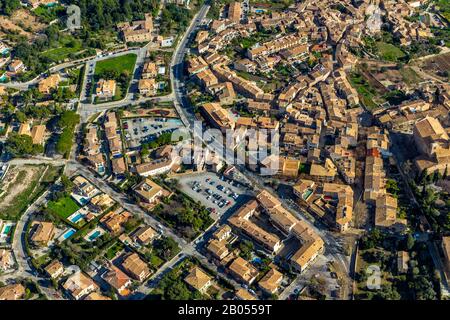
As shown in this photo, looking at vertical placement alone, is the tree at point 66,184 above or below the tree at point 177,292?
above

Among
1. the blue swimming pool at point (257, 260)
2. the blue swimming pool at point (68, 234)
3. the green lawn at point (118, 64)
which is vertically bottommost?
the blue swimming pool at point (257, 260)

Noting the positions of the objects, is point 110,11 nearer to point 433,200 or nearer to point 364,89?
point 364,89

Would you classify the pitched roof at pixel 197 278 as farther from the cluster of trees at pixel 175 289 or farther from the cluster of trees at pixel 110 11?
the cluster of trees at pixel 110 11

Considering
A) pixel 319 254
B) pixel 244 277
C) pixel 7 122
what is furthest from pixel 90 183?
pixel 319 254

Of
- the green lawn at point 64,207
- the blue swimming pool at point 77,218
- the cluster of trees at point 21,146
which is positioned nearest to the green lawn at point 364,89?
the blue swimming pool at point 77,218

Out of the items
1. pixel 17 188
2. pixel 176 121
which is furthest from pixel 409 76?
pixel 17 188

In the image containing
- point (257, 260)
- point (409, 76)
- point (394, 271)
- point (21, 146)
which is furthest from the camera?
point (409, 76)

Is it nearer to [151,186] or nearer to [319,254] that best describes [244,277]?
[319,254]

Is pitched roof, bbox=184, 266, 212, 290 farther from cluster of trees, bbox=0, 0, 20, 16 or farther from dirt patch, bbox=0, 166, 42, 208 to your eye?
cluster of trees, bbox=0, 0, 20, 16
